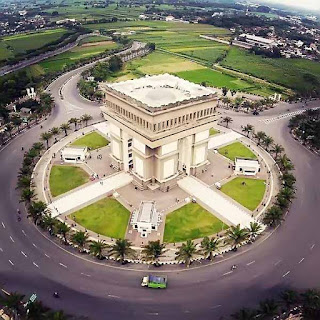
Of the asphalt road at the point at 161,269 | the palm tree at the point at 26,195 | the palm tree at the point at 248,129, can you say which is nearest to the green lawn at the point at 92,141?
the palm tree at the point at 26,195

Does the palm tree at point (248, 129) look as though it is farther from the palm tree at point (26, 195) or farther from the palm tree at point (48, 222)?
the palm tree at point (26, 195)

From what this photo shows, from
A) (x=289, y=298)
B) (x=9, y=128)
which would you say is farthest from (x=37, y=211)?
(x=9, y=128)

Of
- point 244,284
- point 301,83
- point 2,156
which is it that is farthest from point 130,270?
point 301,83

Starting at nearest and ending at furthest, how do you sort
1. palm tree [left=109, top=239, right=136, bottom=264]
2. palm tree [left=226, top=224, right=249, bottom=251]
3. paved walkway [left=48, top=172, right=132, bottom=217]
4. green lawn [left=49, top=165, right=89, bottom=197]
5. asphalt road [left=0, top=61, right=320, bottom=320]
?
asphalt road [left=0, top=61, right=320, bottom=320], palm tree [left=109, top=239, right=136, bottom=264], palm tree [left=226, top=224, right=249, bottom=251], paved walkway [left=48, top=172, right=132, bottom=217], green lawn [left=49, top=165, right=89, bottom=197]

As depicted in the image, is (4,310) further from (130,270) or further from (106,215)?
(106,215)

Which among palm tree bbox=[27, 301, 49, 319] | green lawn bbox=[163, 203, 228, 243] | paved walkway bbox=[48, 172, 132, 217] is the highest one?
palm tree bbox=[27, 301, 49, 319]

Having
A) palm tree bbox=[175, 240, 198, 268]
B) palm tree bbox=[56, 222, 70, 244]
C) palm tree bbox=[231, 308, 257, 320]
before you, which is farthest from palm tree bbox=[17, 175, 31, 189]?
palm tree bbox=[231, 308, 257, 320]

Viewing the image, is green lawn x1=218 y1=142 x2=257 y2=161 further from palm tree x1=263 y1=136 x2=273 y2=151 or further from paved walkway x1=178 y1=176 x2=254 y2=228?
paved walkway x1=178 y1=176 x2=254 y2=228
